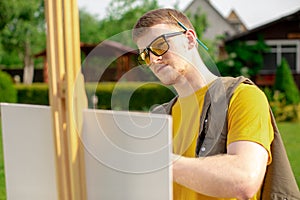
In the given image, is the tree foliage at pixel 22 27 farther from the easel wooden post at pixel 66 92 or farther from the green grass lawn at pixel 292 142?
the easel wooden post at pixel 66 92

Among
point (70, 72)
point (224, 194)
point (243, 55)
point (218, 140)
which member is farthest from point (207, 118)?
point (243, 55)

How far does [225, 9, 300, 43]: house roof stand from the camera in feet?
48.8

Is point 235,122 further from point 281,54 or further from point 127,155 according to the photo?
point 281,54

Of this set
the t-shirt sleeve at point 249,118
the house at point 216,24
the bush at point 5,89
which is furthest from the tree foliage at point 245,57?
the t-shirt sleeve at point 249,118

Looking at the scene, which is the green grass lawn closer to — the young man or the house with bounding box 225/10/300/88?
the young man

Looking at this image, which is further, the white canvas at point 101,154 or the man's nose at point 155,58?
the man's nose at point 155,58

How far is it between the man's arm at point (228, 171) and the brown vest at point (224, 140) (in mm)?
85

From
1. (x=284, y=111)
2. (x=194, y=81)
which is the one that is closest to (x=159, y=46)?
(x=194, y=81)

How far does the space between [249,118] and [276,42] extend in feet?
48.6

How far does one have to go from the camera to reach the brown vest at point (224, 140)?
1.14 metres

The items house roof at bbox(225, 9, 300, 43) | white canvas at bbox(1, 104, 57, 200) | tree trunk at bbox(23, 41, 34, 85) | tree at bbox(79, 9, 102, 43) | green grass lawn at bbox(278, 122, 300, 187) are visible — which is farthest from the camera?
tree trunk at bbox(23, 41, 34, 85)

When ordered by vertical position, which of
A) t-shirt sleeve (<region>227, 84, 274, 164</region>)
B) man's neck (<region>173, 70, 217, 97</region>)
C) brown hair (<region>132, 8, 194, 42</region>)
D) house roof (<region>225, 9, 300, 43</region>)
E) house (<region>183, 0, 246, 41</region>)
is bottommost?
t-shirt sleeve (<region>227, 84, 274, 164</region>)

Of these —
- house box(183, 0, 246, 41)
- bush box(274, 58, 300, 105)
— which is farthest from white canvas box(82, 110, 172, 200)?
house box(183, 0, 246, 41)

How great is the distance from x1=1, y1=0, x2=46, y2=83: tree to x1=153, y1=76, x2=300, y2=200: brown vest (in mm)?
19816
